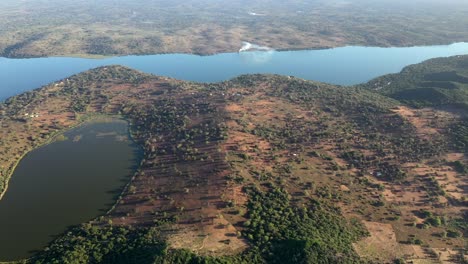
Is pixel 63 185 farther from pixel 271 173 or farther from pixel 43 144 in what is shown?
pixel 271 173

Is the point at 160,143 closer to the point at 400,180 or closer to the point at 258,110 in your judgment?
the point at 258,110

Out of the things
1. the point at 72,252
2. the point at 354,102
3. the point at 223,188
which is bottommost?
the point at 72,252

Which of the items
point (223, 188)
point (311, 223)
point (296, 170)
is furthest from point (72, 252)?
point (296, 170)

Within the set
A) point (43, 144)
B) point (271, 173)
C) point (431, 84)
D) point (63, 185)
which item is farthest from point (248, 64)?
point (63, 185)

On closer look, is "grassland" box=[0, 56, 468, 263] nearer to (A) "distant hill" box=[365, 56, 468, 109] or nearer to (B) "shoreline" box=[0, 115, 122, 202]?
(B) "shoreline" box=[0, 115, 122, 202]

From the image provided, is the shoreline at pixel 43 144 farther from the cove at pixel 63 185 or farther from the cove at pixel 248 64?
the cove at pixel 248 64

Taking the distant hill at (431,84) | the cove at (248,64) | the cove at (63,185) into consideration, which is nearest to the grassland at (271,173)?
the distant hill at (431,84)

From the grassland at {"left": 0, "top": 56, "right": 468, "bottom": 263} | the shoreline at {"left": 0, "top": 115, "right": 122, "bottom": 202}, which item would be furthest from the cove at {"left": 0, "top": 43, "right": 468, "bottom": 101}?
the shoreline at {"left": 0, "top": 115, "right": 122, "bottom": 202}
